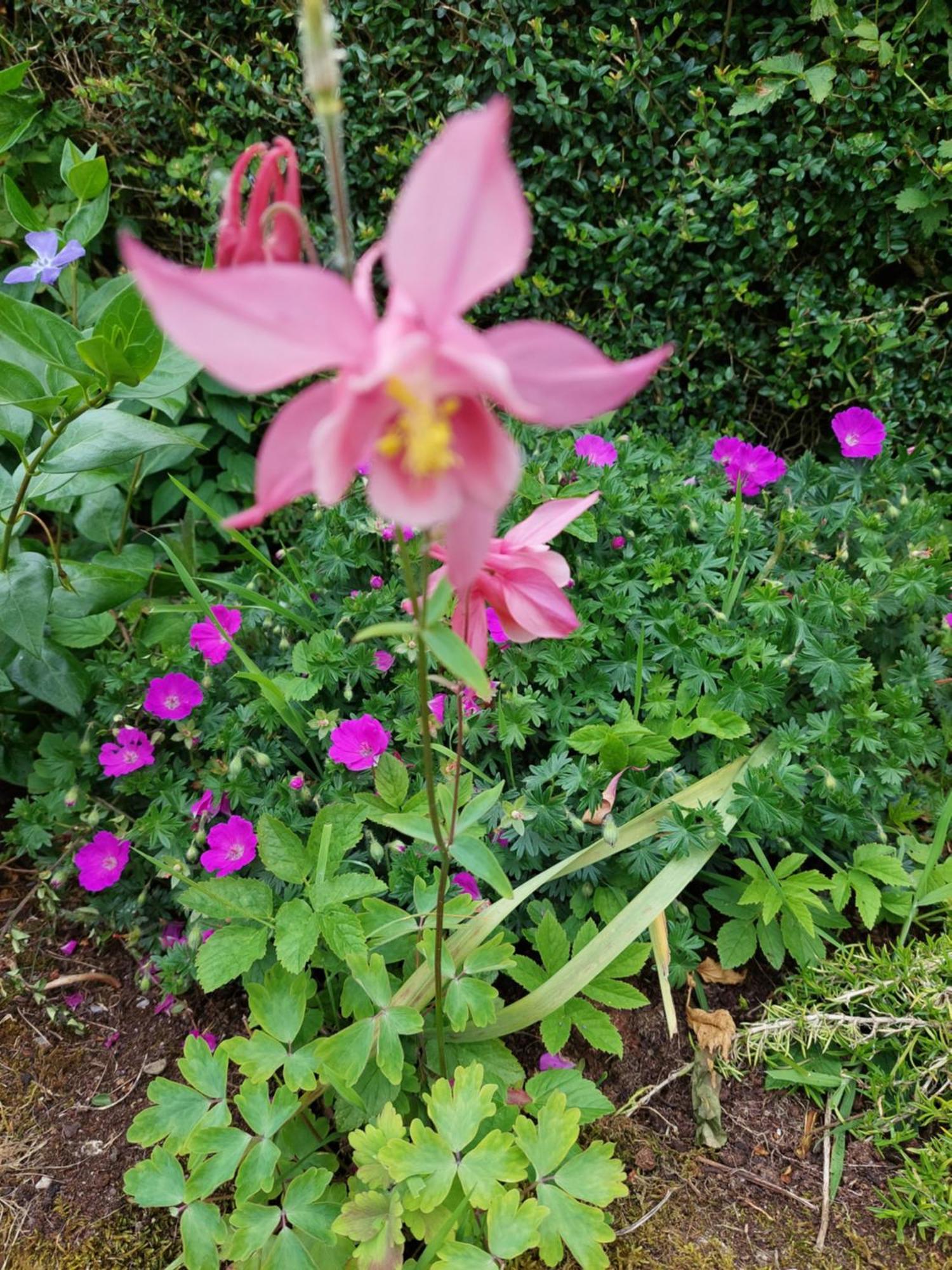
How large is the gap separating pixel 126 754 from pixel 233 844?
0.36m

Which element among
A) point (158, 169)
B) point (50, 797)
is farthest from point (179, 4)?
point (50, 797)

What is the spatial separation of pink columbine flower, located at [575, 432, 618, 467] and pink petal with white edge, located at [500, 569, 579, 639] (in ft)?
4.16

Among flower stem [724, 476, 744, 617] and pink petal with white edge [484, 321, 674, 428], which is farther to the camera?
flower stem [724, 476, 744, 617]

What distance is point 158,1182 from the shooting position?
4.59ft

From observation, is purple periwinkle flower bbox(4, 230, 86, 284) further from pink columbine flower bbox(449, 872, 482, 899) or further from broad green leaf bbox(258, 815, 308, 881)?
pink columbine flower bbox(449, 872, 482, 899)

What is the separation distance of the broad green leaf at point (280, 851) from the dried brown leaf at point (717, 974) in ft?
3.20

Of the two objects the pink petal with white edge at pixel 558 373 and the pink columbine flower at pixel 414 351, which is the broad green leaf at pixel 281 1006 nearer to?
the pink columbine flower at pixel 414 351

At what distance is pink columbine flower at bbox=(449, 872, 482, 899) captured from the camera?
1.75 m

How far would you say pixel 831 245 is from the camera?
8.70 ft

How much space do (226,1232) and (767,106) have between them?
2.84 m

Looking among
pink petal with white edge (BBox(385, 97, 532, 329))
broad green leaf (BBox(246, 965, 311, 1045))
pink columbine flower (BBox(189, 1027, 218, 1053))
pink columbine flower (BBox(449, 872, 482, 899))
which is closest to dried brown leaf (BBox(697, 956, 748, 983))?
pink columbine flower (BBox(449, 872, 482, 899))

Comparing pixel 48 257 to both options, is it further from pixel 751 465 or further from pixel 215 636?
pixel 751 465

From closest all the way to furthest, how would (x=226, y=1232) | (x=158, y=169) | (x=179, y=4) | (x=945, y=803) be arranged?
(x=226, y=1232) < (x=945, y=803) < (x=179, y=4) < (x=158, y=169)

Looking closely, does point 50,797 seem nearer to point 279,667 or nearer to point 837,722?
point 279,667
